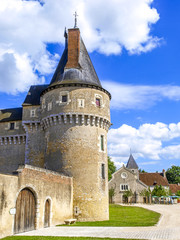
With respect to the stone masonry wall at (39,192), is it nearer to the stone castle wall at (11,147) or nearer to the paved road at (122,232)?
the paved road at (122,232)

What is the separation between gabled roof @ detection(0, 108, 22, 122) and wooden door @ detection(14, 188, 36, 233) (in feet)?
49.8

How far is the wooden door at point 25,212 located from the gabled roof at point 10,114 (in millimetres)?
15177

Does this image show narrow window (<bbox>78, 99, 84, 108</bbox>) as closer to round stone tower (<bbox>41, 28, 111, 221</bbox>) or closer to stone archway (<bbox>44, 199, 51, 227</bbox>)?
round stone tower (<bbox>41, 28, 111, 221</bbox>)

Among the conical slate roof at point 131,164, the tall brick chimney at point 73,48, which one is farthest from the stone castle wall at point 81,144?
the conical slate roof at point 131,164

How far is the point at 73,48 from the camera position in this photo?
28.7 m

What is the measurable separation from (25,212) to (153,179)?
205ft

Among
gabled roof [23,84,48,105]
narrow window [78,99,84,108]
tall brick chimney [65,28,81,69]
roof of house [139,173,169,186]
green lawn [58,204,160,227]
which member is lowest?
green lawn [58,204,160,227]

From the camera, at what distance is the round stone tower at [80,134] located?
77.8 feet

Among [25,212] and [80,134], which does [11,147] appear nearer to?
[80,134]

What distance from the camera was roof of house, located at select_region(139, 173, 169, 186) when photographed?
239ft

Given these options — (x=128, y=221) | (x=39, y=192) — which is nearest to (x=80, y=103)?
(x=39, y=192)

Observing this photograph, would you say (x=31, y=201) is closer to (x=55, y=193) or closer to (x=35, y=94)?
(x=55, y=193)

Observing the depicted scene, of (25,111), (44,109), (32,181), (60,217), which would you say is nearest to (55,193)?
(60,217)

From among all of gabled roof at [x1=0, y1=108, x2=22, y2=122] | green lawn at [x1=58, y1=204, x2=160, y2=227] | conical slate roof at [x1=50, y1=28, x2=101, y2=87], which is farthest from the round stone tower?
gabled roof at [x1=0, y1=108, x2=22, y2=122]
